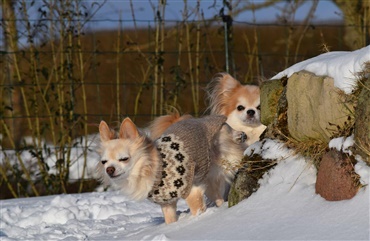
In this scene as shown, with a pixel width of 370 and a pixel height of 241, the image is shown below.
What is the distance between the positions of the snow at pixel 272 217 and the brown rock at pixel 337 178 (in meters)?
0.03

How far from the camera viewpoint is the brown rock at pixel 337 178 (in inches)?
125

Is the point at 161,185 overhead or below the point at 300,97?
below

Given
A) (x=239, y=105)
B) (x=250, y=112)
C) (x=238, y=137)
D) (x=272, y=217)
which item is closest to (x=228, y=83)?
(x=239, y=105)

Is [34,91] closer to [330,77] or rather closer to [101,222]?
[101,222]

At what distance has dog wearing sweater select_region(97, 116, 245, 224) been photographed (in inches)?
157

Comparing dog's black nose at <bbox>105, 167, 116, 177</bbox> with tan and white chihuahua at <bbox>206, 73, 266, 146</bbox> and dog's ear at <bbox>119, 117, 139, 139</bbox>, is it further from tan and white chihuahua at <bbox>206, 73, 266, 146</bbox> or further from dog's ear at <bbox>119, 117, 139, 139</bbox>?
tan and white chihuahua at <bbox>206, 73, 266, 146</bbox>

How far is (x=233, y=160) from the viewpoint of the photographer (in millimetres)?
4469

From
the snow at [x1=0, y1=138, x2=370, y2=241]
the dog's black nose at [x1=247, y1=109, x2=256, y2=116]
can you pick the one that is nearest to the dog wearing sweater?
the snow at [x1=0, y1=138, x2=370, y2=241]

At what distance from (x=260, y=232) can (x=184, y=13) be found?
422cm

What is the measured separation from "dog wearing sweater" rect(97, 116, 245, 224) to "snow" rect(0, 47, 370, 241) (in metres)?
0.17

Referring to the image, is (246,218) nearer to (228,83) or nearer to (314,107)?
(314,107)

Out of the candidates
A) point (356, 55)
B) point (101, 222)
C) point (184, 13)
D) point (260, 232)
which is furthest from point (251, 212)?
point (184, 13)

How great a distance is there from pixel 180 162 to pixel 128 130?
329mm

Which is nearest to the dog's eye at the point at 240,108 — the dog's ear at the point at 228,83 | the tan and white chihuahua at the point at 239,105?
the tan and white chihuahua at the point at 239,105
